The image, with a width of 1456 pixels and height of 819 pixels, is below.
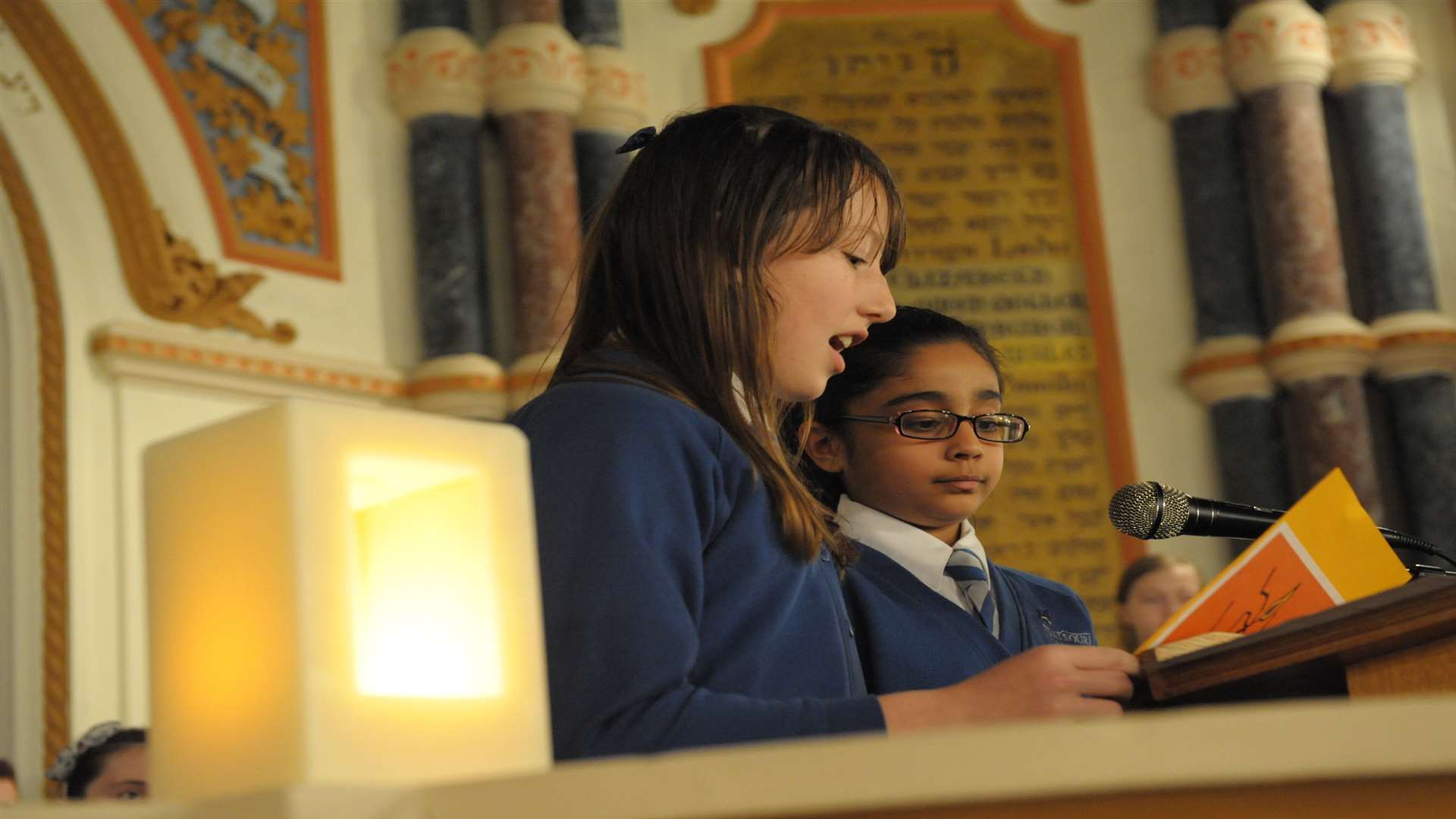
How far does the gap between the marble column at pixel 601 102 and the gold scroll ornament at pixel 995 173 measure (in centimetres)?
33

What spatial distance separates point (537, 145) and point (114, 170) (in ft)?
4.42

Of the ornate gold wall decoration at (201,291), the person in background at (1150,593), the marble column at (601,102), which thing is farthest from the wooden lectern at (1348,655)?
the marble column at (601,102)

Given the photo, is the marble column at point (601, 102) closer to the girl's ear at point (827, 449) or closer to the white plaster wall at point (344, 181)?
the white plaster wall at point (344, 181)

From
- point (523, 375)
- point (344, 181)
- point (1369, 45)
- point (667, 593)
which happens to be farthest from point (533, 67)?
point (667, 593)

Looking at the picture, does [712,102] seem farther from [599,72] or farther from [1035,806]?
[1035,806]

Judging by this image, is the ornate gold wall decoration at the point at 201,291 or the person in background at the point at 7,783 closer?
the person in background at the point at 7,783

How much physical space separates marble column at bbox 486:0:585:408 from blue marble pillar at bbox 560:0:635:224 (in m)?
0.10


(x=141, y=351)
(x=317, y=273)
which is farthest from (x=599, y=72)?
(x=141, y=351)

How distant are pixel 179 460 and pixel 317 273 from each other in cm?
475

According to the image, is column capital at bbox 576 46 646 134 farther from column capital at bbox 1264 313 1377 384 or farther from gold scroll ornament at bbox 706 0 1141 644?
column capital at bbox 1264 313 1377 384

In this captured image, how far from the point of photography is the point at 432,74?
6059mm

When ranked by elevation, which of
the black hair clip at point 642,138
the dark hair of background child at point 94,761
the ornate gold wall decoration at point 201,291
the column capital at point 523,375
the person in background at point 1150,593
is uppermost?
the ornate gold wall decoration at point 201,291

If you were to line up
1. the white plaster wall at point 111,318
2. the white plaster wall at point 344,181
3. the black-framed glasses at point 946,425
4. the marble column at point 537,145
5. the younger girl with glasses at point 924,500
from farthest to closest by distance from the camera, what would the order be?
the marble column at point 537,145 → the white plaster wall at point 344,181 → the white plaster wall at point 111,318 → the black-framed glasses at point 946,425 → the younger girl with glasses at point 924,500

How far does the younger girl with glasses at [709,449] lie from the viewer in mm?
1469
